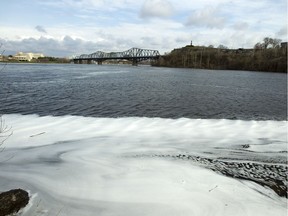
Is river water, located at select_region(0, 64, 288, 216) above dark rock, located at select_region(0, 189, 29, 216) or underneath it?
underneath

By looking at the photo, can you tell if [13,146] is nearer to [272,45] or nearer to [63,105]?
[63,105]

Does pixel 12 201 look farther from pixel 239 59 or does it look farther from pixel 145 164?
pixel 239 59

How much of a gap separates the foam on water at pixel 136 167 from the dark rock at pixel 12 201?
0.20 meters

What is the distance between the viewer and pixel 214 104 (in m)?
20.5

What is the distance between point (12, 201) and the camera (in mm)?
5656

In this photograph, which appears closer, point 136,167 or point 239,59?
point 136,167

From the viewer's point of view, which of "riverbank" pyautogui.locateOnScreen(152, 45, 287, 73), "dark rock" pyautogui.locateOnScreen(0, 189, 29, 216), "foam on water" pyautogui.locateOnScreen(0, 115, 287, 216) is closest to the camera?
"dark rock" pyautogui.locateOnScreen(0, 189, 29, 216)

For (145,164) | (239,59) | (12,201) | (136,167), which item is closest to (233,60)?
(239,59)

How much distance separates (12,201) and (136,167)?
339cm

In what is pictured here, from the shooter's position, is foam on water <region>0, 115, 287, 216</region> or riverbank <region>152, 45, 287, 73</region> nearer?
foam on water <region>0, 115, 287, 216</region>

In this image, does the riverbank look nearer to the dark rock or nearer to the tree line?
the tree line

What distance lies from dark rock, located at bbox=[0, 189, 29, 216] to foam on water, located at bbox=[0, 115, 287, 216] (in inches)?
8.0

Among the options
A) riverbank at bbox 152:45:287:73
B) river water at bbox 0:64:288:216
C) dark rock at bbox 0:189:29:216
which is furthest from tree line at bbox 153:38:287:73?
dark rock at bbox 0:189:29:216

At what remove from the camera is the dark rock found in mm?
5305
